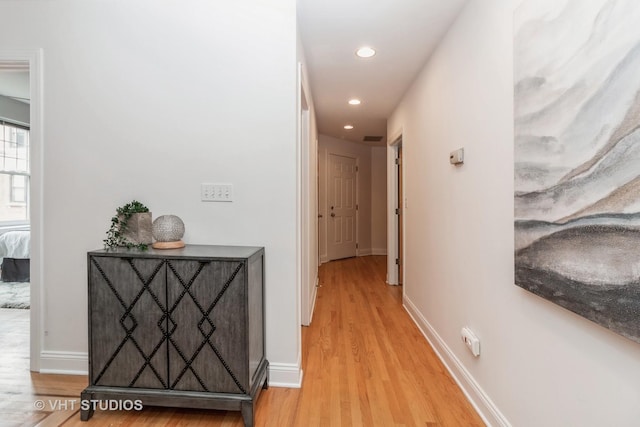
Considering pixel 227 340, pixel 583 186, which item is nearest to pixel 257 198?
pixel 227 340

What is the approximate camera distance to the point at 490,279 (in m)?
1.71

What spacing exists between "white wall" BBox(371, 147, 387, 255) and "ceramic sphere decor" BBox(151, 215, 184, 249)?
18.4 feet

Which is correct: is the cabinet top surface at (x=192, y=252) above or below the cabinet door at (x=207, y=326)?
above

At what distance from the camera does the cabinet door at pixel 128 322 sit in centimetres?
170

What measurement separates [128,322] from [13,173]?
18.3ft

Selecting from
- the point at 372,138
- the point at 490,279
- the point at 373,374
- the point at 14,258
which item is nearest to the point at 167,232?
the point at 373,374

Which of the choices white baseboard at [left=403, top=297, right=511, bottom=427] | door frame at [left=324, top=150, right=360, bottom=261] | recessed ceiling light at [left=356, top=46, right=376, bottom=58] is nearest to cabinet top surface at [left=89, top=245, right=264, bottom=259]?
white baseboard at [left=403, top=297, right=511, bottom=427]

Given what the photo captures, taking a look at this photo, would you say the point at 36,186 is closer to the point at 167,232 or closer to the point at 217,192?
the point at 167,232

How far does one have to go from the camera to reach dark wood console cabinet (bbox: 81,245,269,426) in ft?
5.44

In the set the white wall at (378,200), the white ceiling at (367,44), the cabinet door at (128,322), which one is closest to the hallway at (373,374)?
the cabinet door at (128,322)

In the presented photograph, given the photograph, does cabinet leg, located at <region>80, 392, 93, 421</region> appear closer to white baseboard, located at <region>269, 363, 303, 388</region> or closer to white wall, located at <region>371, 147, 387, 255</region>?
white baseboard, located at <region>269, 363, 303, 388</region>

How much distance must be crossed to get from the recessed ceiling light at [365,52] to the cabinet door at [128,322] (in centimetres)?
218

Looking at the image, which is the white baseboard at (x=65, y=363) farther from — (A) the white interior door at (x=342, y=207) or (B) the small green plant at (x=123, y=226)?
(A) the white interior door at (x=342, y=207)

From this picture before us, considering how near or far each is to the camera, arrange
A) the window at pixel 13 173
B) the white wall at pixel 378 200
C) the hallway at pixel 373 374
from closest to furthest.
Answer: the hallway at pixel 373 374 → the window at pixel 13 173 → the white wall at pixel 378 200
